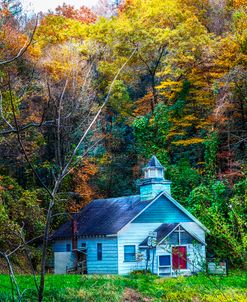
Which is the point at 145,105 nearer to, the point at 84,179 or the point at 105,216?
the point at 84,179

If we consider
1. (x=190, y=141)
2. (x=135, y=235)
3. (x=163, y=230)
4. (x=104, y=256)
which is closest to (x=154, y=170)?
(x=163, y=230)

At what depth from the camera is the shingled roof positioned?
90.8ft

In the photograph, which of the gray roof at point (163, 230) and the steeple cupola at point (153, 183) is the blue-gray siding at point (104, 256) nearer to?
the gray roof at point (163, 230)

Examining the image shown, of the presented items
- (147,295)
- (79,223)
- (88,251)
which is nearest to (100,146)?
(79,223)

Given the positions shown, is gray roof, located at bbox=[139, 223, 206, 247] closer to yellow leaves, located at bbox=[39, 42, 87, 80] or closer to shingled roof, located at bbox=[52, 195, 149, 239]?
shingled roof, located at bbox=[52, 195, 149, 239]

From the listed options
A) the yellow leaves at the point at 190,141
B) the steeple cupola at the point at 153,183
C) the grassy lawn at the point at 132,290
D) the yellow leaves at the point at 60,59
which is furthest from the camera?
the yellow leaves at the point at 60,59

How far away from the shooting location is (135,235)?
27484 mm

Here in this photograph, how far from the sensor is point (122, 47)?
35.6m

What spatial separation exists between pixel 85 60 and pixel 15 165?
10.1m

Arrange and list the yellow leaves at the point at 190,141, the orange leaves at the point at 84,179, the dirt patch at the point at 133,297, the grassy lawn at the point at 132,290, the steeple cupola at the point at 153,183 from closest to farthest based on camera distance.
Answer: the grassy lawn at the point at 132,290
the dirt patch at the point at 133,297
the steeple cupola at the point at 153,183
the yellow leaves at the point at 190,141
the orange leaves at the point at 84,179

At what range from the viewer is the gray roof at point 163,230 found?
2698cm

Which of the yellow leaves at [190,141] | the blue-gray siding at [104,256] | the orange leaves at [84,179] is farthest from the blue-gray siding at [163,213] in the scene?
the orange leaves at [84,179]

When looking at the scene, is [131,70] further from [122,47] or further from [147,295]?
[147,295]

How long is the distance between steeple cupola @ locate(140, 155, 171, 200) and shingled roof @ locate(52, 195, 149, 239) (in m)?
0.58
